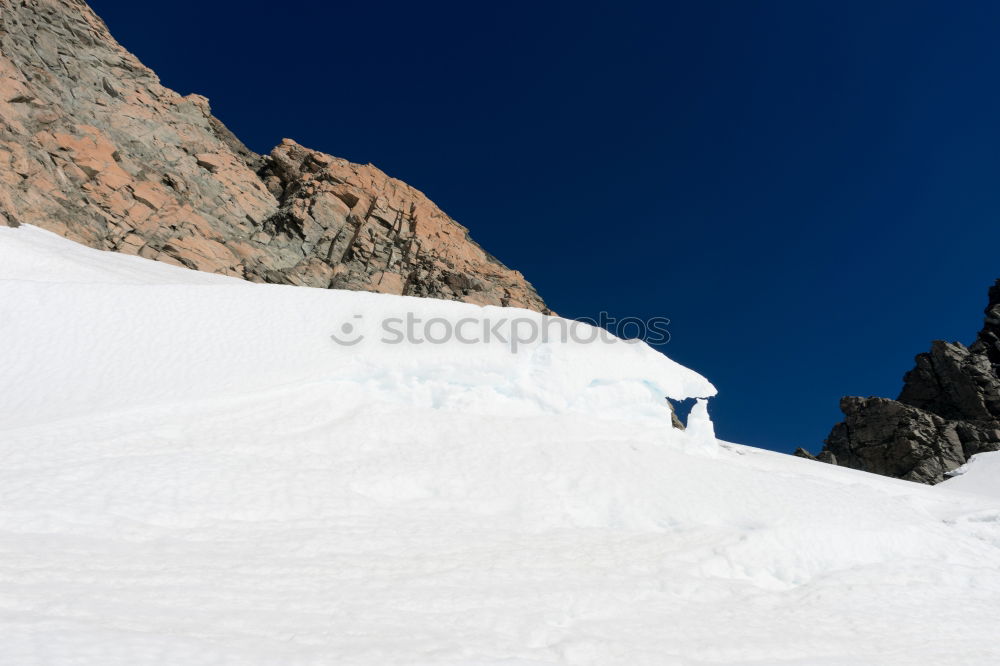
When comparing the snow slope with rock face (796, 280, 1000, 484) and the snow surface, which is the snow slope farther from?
rock face (796, 280, 1000, 484)

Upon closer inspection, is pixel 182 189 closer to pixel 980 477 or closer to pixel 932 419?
pixel 980 477

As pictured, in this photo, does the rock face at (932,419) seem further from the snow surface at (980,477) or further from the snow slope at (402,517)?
the snow slope at (402,517)

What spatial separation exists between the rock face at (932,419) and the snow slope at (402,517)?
32204 mm

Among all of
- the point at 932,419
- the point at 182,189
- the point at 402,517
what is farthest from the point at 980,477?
the point at 182,189

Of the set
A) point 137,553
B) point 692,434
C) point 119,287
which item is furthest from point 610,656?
point 119,287

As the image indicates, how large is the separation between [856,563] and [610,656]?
5.29m

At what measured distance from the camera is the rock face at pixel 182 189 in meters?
36.5

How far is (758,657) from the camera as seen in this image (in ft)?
15.0

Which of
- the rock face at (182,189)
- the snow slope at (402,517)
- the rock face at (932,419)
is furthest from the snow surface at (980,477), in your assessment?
the rock face at (182,189)

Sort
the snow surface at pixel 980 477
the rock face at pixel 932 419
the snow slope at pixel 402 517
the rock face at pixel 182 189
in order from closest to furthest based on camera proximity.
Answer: the snow slope at pixel 402 517
the snow surface at pixel 980 477
the rock face at pixel 182 189
the rock face at pixel 932 419

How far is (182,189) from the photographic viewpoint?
4659 cm

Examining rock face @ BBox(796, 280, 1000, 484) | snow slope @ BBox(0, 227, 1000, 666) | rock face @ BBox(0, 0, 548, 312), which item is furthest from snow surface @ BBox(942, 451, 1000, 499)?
rock face @ BBox(0, 0, 548, 312)

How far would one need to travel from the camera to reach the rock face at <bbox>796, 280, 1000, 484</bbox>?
3697 cm

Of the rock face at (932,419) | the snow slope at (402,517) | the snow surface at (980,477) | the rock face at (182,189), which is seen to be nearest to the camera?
the snow slope at (402,517)
